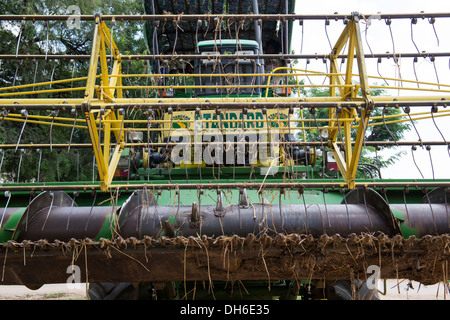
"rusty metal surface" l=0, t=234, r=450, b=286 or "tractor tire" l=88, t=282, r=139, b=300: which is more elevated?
"rusty metal surface" l=0, t=234, r=450, b=286

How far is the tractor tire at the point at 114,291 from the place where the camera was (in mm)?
3679

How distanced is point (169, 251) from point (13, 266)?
3.21ft

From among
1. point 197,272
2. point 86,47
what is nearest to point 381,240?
point 197,272

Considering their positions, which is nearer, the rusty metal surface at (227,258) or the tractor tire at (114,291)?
the rusty metal surface at (227,258)

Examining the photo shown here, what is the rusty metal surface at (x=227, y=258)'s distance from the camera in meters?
2.26

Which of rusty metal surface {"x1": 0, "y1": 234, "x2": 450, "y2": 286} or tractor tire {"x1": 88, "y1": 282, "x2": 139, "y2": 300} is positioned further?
tractor tire {"x1": 88, "y1": 282, "x2": 139, "y2": 300}

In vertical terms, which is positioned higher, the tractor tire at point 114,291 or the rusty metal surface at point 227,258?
the rusty metal surface at point 227,258

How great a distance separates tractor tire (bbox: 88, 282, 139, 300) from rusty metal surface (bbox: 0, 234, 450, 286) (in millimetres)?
1264

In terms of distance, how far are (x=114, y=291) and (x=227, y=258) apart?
74.4 inches

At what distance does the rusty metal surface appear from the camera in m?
2.26

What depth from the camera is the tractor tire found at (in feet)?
12.1

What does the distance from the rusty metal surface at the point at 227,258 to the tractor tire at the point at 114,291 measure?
1.26 meters
